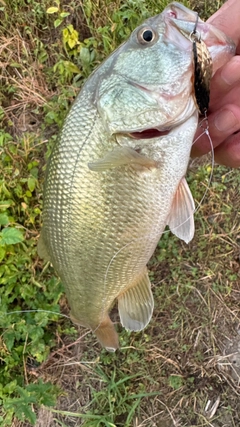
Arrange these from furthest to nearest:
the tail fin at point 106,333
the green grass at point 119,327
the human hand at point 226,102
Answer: the green grass at point 119,327
the tail fin at point 106,333
the human hand at point 226,102

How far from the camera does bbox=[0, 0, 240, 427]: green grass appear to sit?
2.43 m

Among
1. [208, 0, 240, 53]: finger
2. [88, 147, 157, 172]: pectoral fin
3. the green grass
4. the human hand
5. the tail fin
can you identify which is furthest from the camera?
the green grass

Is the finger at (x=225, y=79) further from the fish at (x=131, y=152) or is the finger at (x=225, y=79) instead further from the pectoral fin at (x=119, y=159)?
the pectoral fin at (x=119, y=159)

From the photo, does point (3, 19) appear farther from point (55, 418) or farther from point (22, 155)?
point (55, 418)

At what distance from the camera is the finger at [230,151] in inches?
68.1

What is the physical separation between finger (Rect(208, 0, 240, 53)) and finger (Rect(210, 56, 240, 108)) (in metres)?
0.21

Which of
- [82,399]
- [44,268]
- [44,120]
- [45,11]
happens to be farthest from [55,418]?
[45,11]

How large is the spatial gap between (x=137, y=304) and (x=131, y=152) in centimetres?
61

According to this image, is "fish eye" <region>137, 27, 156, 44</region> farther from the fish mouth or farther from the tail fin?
the tail fin

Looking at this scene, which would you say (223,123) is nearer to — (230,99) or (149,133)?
(230,99)

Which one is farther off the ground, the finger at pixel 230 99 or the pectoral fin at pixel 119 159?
the pectoral fin at pixel 119 159

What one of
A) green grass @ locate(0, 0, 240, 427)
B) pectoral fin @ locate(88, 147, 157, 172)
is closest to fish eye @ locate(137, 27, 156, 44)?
pectoral fin @ locate(88, 147, 157, 172)

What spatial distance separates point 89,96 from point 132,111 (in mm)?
164

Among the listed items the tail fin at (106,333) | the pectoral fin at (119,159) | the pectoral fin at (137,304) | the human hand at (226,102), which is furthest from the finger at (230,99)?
the tail fin at (106,333)
